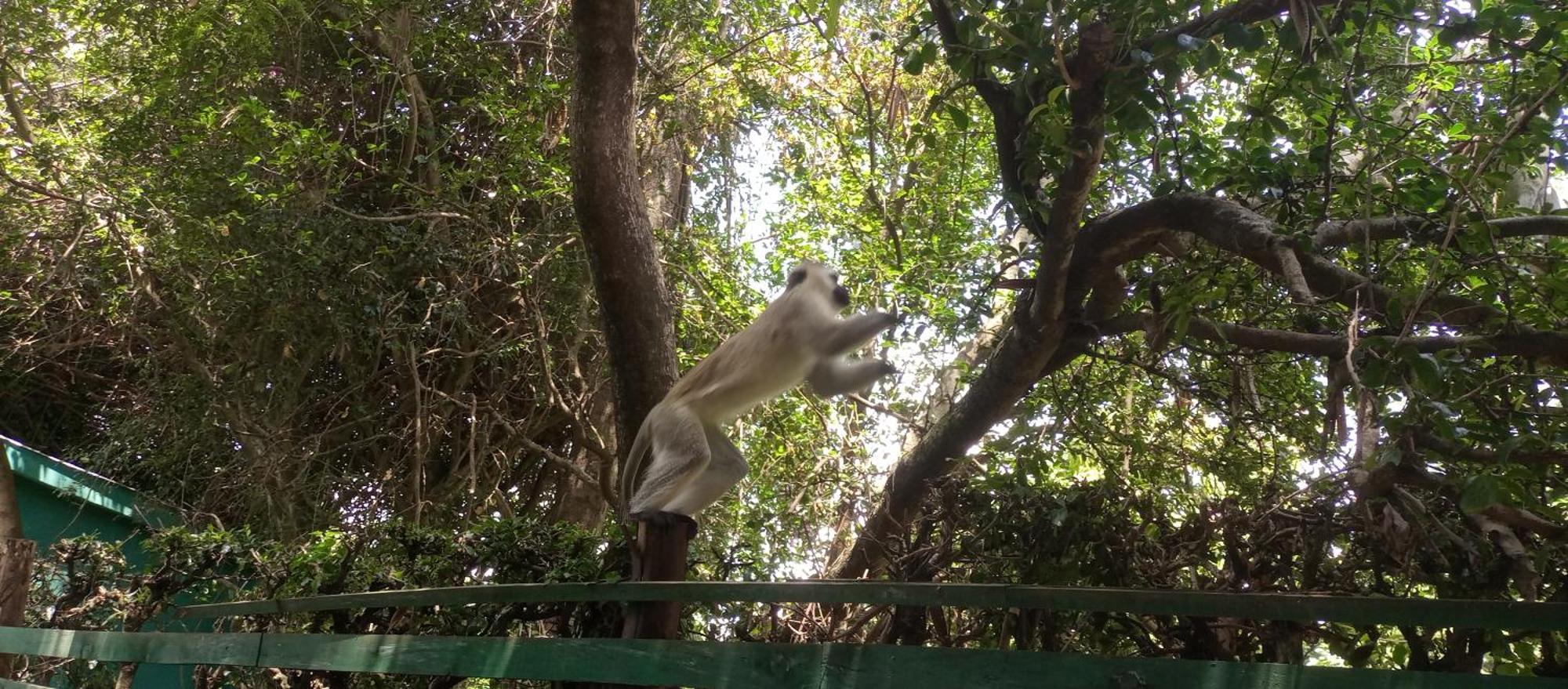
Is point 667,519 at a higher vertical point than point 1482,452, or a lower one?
lower

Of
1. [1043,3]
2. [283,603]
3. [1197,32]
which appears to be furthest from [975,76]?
[283,603]

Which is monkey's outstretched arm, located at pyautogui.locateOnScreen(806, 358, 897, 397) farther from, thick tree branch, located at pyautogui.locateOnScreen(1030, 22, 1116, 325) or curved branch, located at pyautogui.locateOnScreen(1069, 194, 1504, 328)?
curved branch, located at pyautogui.locateOnScreen(1069, 194, 1504, 328)

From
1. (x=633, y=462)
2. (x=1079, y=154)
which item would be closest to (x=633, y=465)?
(x=633, y=462)

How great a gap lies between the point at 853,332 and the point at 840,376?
437mm

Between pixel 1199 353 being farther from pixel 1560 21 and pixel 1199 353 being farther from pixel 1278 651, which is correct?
pixel 1278 651

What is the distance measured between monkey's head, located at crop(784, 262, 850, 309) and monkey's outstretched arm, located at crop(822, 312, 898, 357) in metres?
0.26

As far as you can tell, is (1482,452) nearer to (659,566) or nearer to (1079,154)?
(1079,154)

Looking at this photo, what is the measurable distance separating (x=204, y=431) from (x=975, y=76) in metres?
7.31

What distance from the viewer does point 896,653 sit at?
1830 mm

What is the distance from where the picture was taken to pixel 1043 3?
401 centimetres

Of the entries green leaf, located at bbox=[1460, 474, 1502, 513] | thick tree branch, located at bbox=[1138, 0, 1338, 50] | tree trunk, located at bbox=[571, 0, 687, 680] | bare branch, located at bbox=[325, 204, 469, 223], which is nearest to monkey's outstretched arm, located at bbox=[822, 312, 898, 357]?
tree trunk, located at bbox=[571, 0, 687, 680]

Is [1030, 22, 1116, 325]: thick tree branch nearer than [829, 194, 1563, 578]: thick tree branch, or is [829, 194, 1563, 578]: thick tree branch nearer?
[829, 194, 1563, 578]: thick tree branch

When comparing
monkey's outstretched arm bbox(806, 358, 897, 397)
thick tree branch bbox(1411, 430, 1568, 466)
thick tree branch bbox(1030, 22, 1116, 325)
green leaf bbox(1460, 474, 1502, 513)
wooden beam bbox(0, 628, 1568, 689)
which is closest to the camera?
wooden beam bbox(0, 628, 1568, 689)

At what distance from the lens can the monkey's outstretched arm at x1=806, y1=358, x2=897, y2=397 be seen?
5793 millimetres
